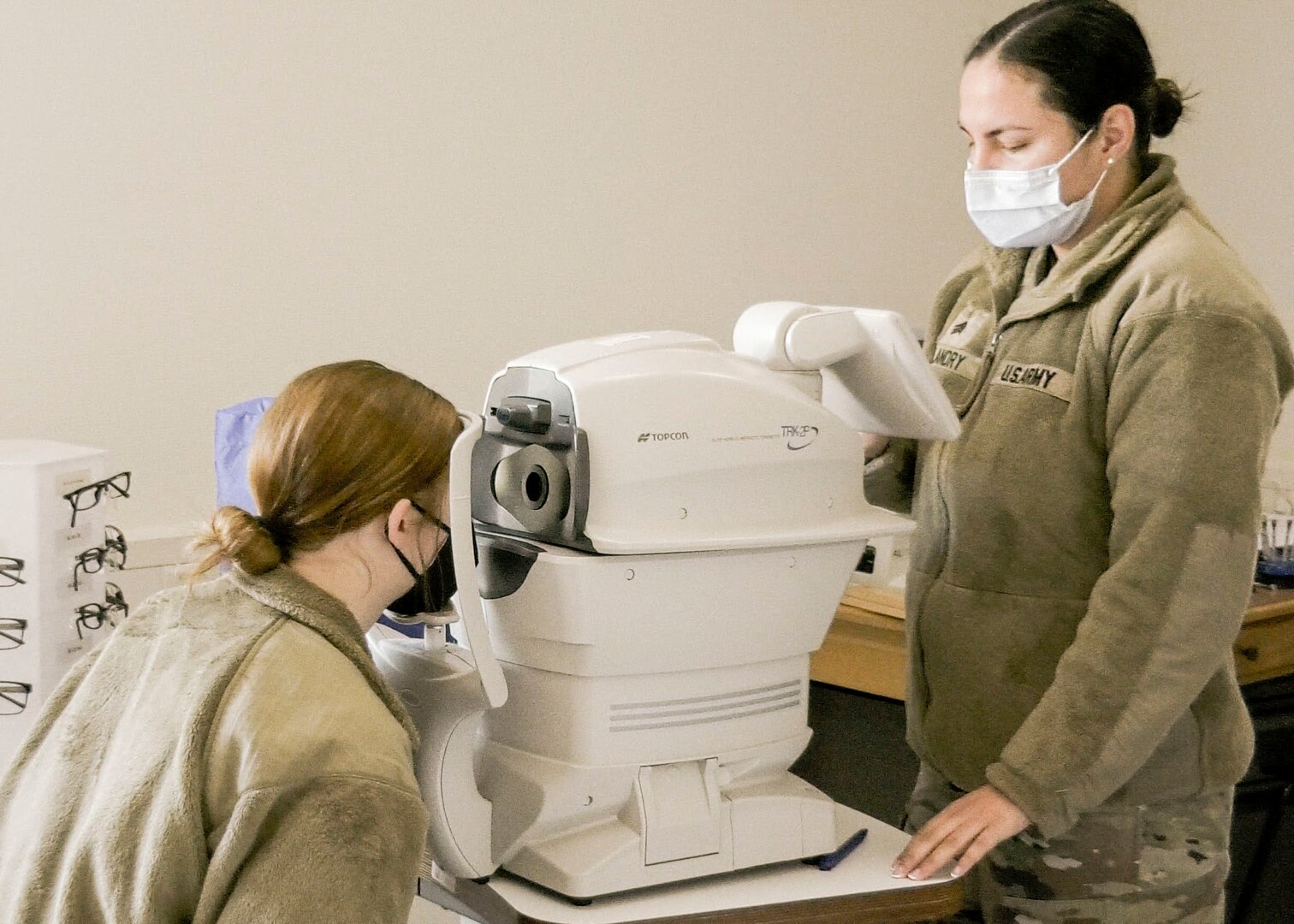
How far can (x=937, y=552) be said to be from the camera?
150 cm

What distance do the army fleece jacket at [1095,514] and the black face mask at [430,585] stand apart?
55cm

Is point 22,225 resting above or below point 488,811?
above

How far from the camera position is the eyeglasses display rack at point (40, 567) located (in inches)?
65.3

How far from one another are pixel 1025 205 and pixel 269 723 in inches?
37.3

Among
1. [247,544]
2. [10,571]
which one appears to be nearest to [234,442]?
[10,571]

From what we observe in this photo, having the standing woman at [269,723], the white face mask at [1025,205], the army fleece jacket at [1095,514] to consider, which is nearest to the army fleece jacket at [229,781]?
the standing woman at [269,723]

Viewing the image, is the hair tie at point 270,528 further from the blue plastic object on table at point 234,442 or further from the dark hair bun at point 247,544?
the blue plastic object on table at point 234,442

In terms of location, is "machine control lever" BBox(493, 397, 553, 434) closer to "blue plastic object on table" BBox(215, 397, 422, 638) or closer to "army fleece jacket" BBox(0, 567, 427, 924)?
"army fleece jacket" BBox(0, 567, 427, 924)

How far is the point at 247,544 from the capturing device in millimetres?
1135

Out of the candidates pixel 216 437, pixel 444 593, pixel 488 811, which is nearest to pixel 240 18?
pixel 216 437

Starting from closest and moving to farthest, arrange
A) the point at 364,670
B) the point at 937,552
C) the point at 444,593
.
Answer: the point at 364,670 → the point at 444,593 → the point at 937,552

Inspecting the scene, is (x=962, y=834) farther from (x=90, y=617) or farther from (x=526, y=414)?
(x=90, y=617)

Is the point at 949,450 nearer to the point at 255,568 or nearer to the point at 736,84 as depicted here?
the point at 255,568

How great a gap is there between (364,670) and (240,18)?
4.41ft
